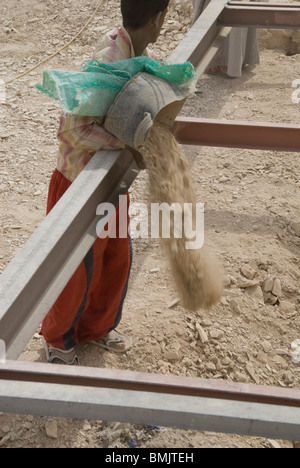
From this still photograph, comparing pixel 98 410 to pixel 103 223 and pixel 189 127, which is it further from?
pixel 189 127

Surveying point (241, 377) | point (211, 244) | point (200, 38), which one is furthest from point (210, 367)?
point (200, 38)

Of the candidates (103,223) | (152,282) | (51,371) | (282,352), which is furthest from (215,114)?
(51,371)

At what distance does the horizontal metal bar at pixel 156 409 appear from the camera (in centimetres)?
171

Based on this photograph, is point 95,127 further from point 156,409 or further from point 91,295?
point 156,409

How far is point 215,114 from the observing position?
5809 mm

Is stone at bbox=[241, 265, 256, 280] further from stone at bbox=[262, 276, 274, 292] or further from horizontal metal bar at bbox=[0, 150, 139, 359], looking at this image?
horizontal metal bar at bbox=[0, 150, 139, 359]

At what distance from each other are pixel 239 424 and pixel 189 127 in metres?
2.32

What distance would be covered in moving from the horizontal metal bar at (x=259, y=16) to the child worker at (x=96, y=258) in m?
2.11

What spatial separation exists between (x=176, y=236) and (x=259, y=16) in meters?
2.84

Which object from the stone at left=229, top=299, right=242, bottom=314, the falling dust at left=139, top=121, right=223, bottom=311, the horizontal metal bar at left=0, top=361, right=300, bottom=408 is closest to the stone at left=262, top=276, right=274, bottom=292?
the stone at left=229, top=299, right=242, bottom=314

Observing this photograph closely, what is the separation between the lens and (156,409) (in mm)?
1721

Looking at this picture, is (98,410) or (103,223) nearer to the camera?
(98,410)

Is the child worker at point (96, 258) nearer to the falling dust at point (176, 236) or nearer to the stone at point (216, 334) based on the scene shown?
the falling dust at point (176, 236)

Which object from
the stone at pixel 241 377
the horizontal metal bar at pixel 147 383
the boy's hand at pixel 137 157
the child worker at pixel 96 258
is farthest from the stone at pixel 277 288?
the horizontal metal bar at pixel 147 383
